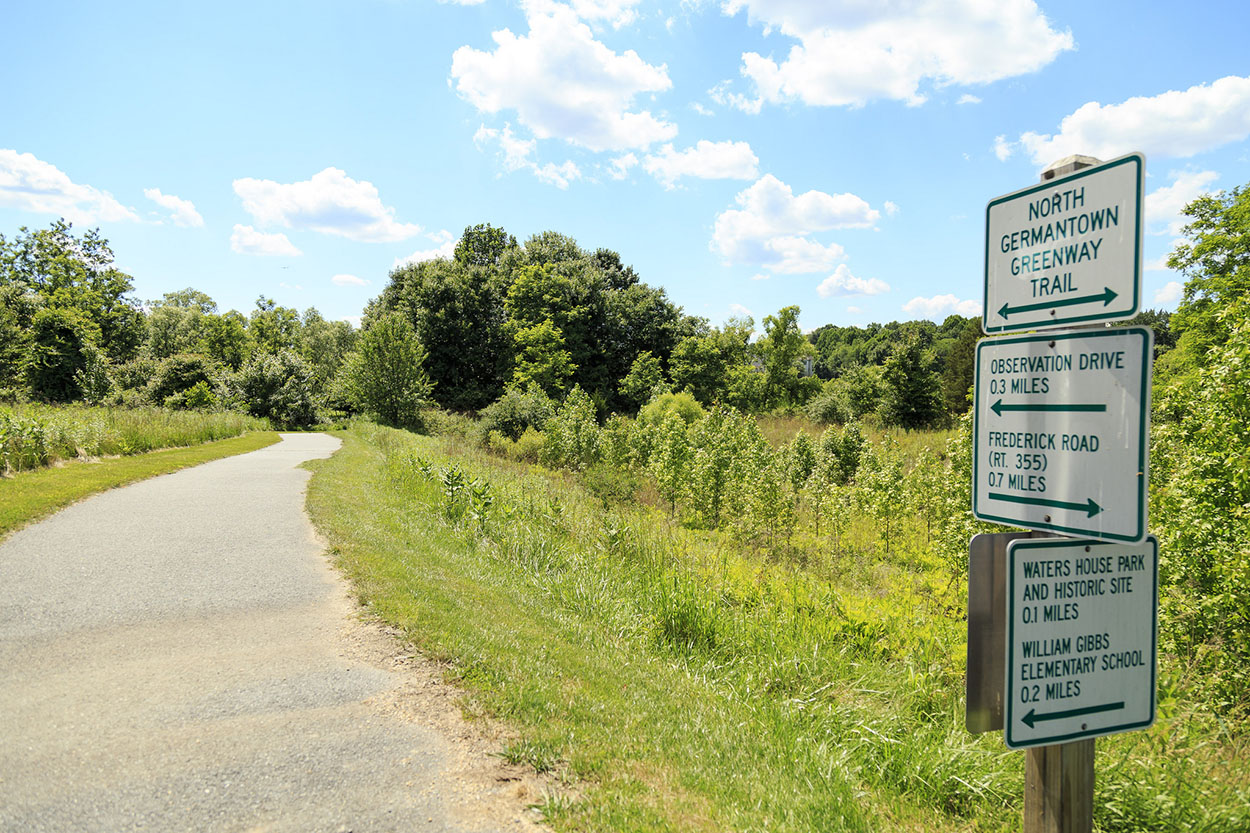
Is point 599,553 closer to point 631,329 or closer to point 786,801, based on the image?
point 786,801

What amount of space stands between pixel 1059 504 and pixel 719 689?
3.36 meters

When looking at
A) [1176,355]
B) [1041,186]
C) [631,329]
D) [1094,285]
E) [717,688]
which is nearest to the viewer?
[1094,285]

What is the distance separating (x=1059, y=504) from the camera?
6.04ft

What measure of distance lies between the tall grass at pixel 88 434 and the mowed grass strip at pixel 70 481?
1.22 ft

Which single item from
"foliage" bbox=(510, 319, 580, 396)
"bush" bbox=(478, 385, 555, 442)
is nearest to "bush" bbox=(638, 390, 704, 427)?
"bush" bbox=(478, 385, 555, 442)

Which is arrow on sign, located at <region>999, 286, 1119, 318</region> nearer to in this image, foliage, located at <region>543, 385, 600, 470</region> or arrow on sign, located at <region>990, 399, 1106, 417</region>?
arrow on sign, located at <region>990, 399, 1106, 417</region>

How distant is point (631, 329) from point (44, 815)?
47536 millimetres

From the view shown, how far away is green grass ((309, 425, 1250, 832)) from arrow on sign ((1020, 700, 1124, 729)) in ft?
4.43

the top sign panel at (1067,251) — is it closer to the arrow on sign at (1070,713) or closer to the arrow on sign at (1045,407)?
the arrow on sign at (1045,407)

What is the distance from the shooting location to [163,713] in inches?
150

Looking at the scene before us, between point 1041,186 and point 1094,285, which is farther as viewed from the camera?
point 1041,186

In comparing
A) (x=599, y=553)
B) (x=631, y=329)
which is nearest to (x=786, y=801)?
(x=599, y=553)

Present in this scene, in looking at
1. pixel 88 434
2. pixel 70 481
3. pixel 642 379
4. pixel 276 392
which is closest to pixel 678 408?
pixel 642 379

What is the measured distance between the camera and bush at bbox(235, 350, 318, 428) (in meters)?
35.2
